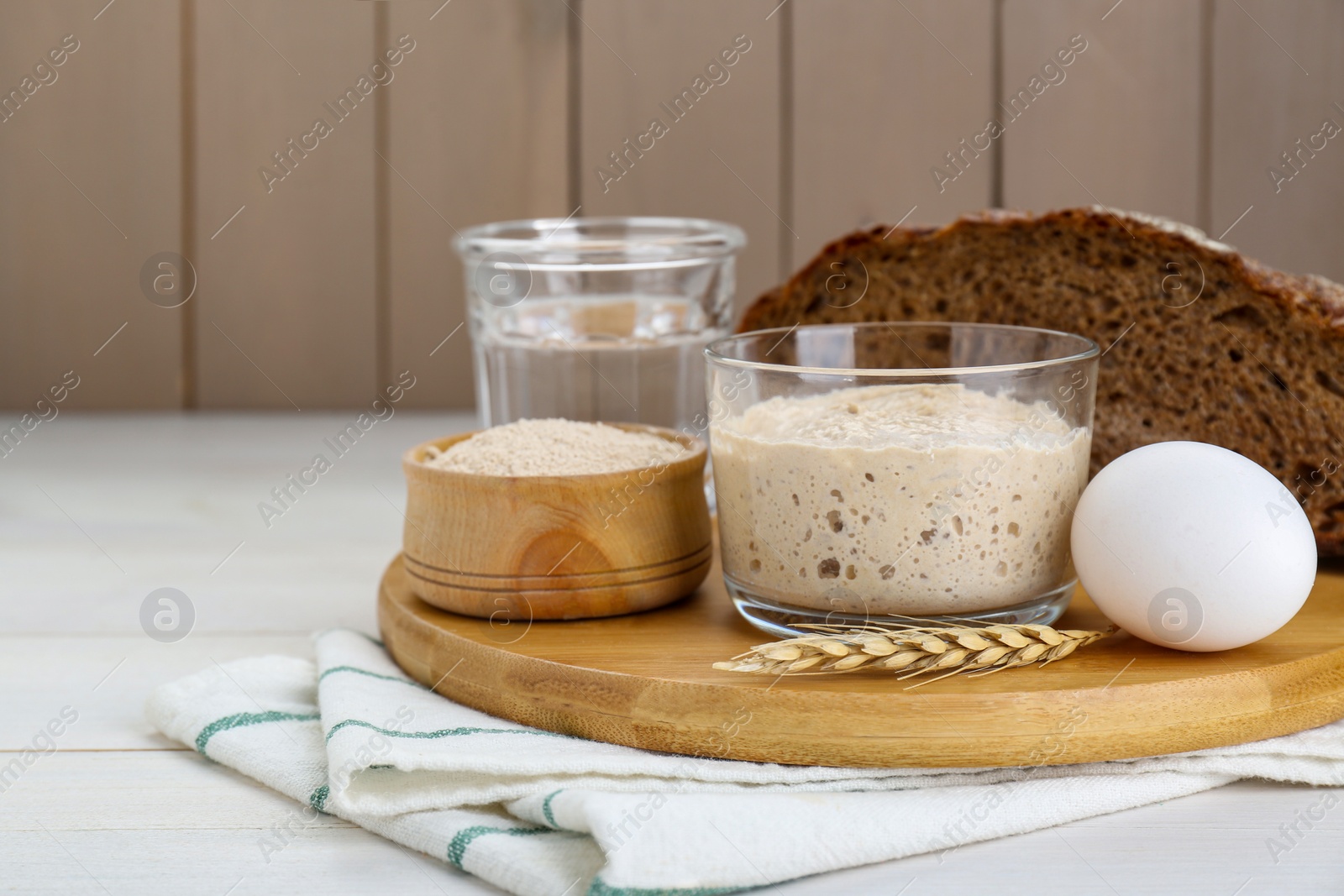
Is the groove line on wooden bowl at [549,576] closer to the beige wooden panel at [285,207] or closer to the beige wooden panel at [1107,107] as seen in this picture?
the beige wooden panel at [285,207]

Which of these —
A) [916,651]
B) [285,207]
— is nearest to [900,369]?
[916,651]

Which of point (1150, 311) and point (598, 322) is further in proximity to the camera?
point (598, 322)

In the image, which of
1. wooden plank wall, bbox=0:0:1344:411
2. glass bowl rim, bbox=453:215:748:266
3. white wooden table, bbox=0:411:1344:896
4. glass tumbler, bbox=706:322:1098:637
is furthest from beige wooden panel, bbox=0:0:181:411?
glass tumbler, bbox=706:322:1098:637

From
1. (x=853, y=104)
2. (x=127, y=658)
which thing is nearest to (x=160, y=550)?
(x=127, y=658)

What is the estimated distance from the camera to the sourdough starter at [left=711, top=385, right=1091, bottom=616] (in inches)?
30.3

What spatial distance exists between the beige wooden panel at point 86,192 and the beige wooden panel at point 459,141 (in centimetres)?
37

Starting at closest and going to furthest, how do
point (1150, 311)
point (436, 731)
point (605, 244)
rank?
point (436, 731) < point (1150, 311) < point (605, 244)

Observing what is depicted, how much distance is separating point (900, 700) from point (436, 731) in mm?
280

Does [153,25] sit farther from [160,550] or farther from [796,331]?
[796,331]

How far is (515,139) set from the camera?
2016 millimetres

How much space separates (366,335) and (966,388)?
1.44 m

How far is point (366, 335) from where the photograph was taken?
2.05 metres

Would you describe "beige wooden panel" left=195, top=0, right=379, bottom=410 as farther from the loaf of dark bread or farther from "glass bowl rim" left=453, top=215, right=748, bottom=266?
the loaf of dark bread

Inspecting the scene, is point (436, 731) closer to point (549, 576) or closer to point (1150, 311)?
point (549, 576)
